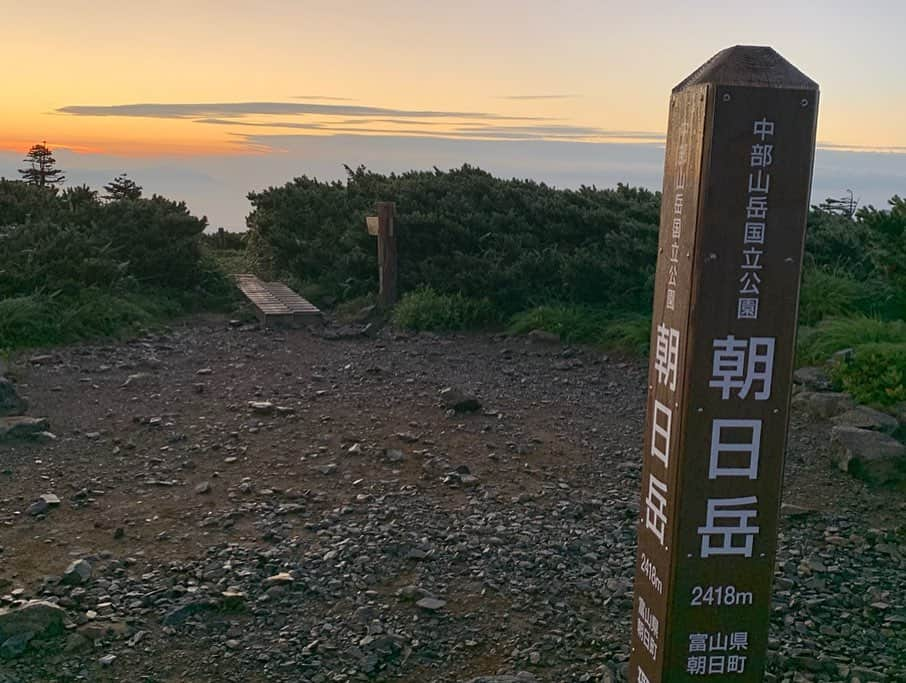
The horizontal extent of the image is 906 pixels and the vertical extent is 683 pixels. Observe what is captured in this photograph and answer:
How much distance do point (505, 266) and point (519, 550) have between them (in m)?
7.34

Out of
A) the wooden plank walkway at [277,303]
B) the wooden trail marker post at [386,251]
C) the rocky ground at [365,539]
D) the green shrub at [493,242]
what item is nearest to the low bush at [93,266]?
the wooden plank walkway at [277,303]

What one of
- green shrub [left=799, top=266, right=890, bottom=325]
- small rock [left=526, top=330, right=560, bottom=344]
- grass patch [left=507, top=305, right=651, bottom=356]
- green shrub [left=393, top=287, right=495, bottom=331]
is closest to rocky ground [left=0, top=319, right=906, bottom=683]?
grass patch [left=507, top=305, right=651, bottom=356]

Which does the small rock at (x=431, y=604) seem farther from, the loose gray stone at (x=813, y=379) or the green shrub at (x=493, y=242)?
the green shrub at (x=493, y=242)

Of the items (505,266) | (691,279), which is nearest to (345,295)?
(505,266)

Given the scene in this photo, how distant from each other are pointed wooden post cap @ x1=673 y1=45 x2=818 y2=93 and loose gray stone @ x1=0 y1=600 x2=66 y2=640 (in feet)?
11.8

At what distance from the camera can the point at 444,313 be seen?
1169cm

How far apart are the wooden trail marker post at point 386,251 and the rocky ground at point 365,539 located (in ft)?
13.2

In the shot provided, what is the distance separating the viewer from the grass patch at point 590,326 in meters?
10.2

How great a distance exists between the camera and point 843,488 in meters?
6.24

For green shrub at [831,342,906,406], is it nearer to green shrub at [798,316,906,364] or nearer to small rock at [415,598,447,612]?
green shrub at [798,316,906,364]

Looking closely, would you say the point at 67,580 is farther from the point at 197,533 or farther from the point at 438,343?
the point at 438,343

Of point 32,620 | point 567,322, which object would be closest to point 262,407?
point 32,620

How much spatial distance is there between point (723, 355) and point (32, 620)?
3284 millimetres

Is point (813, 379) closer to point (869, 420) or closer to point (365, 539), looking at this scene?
point (869, 420)
